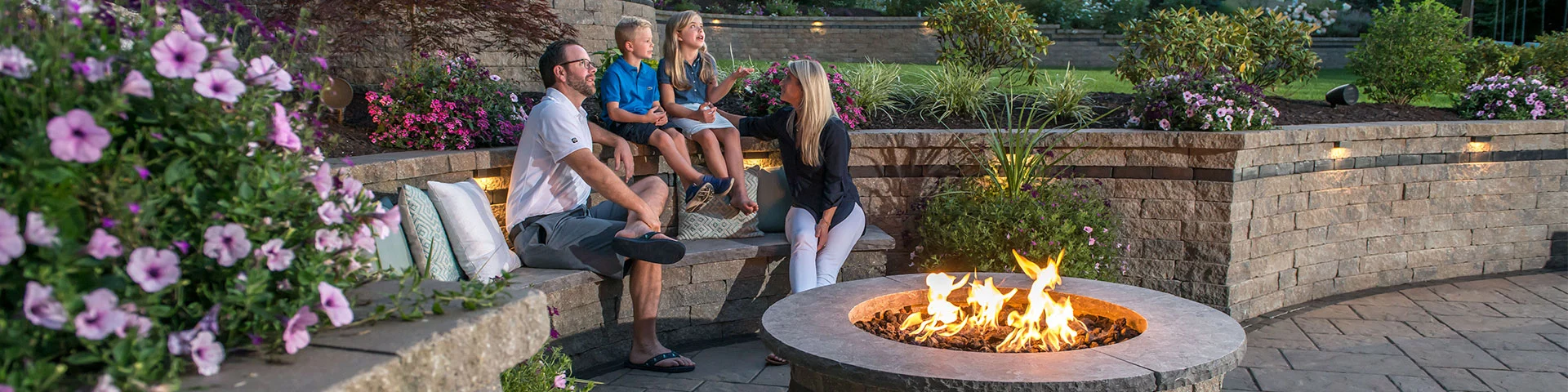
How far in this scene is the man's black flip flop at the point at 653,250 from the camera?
13.6 feet

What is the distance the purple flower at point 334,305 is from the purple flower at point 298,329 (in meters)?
0.02

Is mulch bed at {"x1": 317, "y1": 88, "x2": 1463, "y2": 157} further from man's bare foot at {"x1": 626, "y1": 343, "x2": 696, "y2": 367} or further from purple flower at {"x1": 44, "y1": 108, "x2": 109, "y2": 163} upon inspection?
purple flower at {"x1": 44, "y1": 108, "x2": 109, "y2": 163}

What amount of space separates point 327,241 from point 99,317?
34 cm

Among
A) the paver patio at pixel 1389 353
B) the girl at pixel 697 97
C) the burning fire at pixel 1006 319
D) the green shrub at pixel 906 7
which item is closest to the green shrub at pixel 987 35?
the girl at pixel 697 97

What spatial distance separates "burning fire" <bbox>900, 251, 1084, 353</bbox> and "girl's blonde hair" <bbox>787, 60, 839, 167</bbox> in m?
1.18

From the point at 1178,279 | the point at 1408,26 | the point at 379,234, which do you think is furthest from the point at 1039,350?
the point at 1408,26

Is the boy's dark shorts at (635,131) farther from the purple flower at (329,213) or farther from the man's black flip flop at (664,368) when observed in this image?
the purple flower at (329,213)

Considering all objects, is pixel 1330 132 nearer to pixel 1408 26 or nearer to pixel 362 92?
pixel 1408 26

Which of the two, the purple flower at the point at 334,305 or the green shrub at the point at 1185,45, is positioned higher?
the green shrub at the point at 1185,45

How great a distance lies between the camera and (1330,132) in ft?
19.6

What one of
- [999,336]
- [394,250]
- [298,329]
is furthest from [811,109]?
[298,329]

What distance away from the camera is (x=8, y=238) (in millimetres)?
1178

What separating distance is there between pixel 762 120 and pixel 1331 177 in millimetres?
3339

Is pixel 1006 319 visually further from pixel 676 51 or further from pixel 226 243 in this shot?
pixel 226 243
